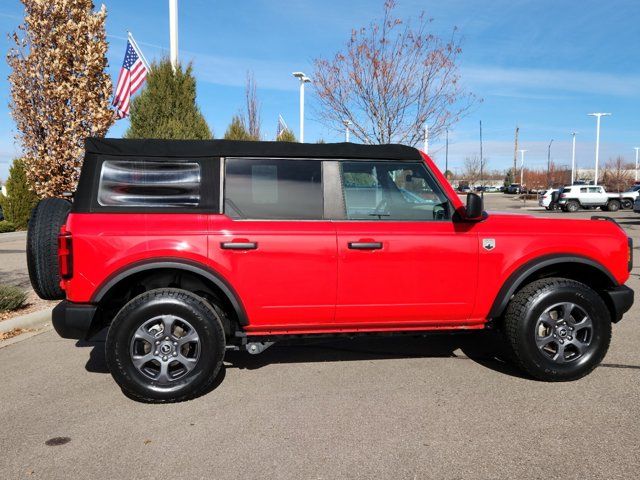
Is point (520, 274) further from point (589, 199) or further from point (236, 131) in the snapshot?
point (589, 199)

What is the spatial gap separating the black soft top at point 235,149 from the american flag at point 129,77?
25.0 ft

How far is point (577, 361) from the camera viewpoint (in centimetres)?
402

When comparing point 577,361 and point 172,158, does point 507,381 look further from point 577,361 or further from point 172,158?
point 172,158

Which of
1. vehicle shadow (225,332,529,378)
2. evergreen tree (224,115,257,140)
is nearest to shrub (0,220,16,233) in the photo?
evergreen tree (224,115,257,140)

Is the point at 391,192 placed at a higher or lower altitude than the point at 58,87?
lower

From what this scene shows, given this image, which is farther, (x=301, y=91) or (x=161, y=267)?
(x=301, y=91)

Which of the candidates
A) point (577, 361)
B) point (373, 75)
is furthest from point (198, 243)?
point (373, 75)

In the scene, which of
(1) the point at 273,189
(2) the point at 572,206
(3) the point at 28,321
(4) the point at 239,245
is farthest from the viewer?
(2) the point at 572,206

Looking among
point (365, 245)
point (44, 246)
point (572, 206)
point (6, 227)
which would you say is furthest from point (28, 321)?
point (572, 206)

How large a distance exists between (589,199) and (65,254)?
34.3m

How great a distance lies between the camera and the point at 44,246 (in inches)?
150

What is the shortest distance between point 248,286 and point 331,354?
1.42 m

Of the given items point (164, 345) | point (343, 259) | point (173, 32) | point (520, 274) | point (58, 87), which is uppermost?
point (173, 32)

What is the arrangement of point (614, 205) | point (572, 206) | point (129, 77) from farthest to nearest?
1. point (614, 205)
2. point (572, 206)
3. point (129, 77)
